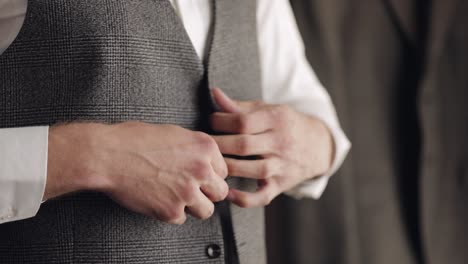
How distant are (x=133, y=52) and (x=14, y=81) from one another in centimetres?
13

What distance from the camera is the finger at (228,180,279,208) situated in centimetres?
79

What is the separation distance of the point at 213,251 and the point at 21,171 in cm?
24

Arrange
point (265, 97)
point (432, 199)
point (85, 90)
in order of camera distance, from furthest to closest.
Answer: point (432, 199)
point (265, 97)
point (85, 90)

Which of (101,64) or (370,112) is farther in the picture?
(370,112)

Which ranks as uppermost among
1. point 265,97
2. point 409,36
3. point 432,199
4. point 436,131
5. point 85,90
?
point 85,90

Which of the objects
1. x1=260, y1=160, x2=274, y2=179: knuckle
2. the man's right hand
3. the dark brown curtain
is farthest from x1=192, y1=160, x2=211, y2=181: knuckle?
the dark brown curtain

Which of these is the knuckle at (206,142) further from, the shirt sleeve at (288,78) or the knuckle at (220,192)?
the shirt sleeve at (288,78)

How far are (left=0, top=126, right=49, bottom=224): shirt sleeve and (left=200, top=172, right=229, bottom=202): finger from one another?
161 mm

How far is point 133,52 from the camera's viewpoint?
2.43ft

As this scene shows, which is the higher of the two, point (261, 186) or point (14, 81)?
point (14, 81)

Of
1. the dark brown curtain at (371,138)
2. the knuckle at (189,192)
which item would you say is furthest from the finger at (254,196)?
the dark brown curtain at (371,138)

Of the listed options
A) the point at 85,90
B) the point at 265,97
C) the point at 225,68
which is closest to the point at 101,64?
the point at 85,90

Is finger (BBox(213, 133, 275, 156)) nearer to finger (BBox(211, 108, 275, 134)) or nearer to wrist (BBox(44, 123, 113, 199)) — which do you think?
finger (BBox(211, 108, 275, 134))

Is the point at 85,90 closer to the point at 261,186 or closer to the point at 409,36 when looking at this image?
the point at 261,186
